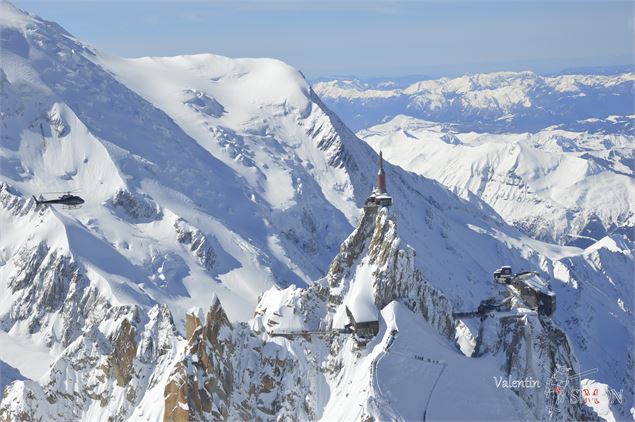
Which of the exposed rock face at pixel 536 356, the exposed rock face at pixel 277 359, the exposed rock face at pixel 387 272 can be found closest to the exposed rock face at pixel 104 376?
the exposed rock face at pixel 277 359

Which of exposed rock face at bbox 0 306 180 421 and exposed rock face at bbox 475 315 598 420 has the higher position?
exposed rock face at bbox 475 315 598 420

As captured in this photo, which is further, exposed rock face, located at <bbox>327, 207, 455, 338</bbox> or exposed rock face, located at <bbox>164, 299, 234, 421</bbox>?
exposed rock face, located at <bbox>327, 207, 455, 338</bbox>

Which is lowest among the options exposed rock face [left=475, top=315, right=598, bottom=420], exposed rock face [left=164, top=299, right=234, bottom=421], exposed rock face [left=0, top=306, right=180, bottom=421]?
exposed rock face [left=0, top=306, right=180, bottom=421]

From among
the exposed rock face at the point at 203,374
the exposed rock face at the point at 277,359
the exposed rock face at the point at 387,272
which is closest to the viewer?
the exposed rock face at the point at 203,374

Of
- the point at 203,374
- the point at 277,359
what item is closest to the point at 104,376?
the point at 203,374

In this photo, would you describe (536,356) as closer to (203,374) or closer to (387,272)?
(387,272)

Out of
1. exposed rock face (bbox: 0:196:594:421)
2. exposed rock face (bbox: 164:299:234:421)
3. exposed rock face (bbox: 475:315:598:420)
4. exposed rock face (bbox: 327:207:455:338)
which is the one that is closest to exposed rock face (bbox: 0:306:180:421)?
exposed rock face (bbox: 0:196:594:421)

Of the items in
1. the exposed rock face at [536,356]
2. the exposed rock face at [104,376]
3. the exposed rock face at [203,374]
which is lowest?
the exposed rock face at [104,376]

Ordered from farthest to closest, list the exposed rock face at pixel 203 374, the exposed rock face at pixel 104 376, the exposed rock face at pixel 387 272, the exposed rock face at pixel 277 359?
the exposed rock face at pixel 104 376
the exposed rock face at pixel 387 272
the exposed rock face at pixel 277 359
the exposed rock face at pixel 203 374

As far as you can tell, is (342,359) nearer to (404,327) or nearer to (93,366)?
(404,327)

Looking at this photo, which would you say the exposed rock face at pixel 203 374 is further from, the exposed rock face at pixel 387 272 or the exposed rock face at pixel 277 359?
the exposed rock face at pixel 387 272

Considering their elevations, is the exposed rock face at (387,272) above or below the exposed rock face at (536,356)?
above

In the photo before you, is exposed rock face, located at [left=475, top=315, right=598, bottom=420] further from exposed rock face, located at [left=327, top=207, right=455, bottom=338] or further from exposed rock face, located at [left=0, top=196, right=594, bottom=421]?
exposed rock face, located at [left=327, top=207, right=455, bottom=338]
